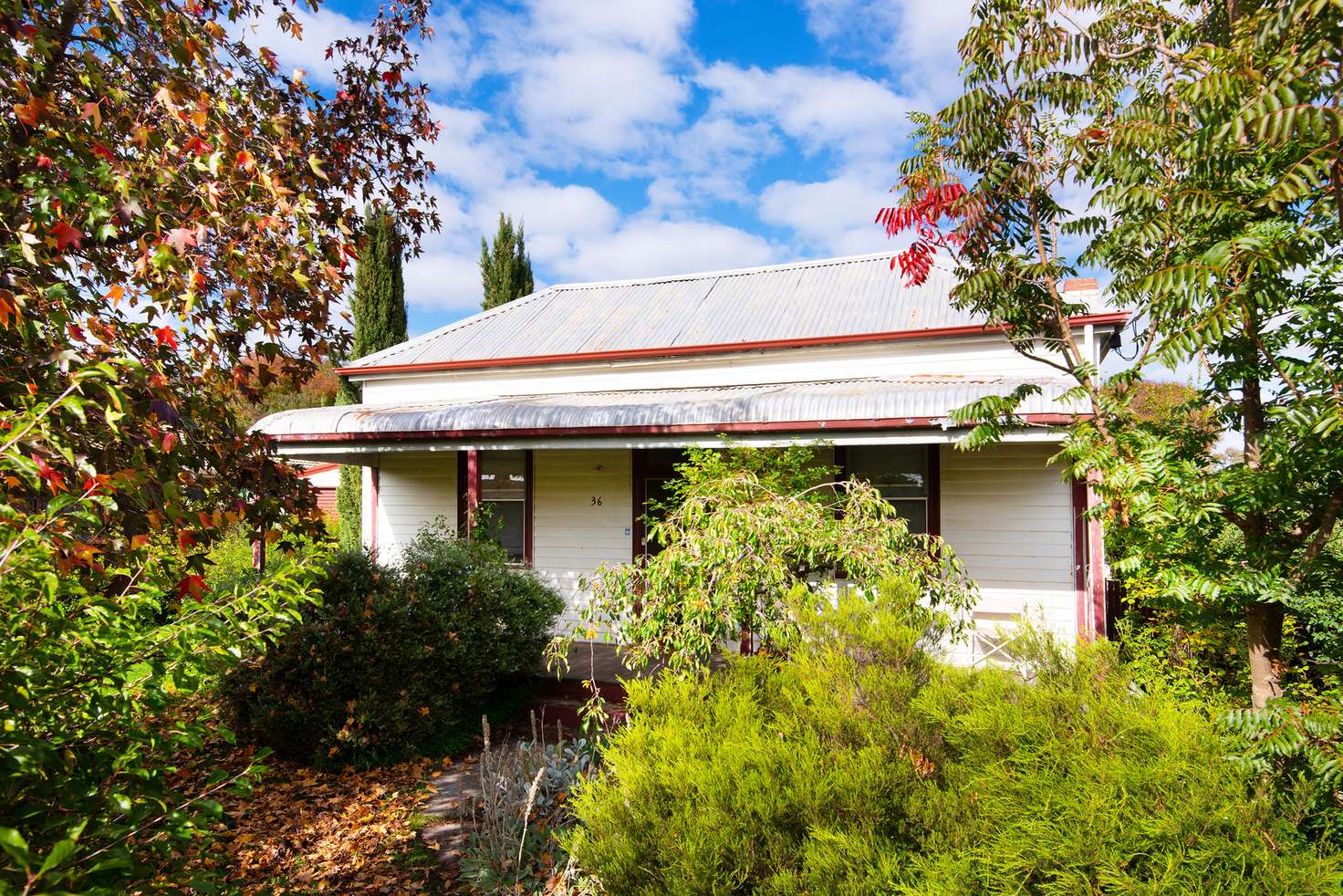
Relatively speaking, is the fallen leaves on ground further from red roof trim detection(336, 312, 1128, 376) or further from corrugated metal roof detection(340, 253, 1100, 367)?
corrugated metal roof detection(340, 253, 1100, 367)

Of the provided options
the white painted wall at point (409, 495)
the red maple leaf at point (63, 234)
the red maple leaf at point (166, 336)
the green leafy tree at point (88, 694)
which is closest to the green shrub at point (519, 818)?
the green leafy tree at point (88, 694)

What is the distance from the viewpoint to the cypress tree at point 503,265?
23.0 meters

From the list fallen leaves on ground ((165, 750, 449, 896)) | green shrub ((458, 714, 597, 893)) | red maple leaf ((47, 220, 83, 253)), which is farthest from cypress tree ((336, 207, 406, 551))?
red maple leaf ((47, 220, 83, 253))

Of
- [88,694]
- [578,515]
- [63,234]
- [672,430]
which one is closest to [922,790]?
[88,694]

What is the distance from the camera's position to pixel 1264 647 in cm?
319

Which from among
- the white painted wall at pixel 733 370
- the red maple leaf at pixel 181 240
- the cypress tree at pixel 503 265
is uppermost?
the cypress tree at pixel 503 265

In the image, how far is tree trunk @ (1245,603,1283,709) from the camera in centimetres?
313

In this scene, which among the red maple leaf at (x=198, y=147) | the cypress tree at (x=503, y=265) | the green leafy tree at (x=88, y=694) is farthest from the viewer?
the cypress tree at (x=503, y=265)

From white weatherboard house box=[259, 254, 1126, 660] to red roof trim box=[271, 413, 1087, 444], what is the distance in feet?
0.09

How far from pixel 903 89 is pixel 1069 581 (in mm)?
6222

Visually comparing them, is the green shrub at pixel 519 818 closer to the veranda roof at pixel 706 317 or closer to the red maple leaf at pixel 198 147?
the red maple leaf at pixel 198 147

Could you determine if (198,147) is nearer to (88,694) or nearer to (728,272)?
(88,694)

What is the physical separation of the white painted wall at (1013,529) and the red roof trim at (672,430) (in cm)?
163

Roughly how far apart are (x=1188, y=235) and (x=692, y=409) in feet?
18.9
